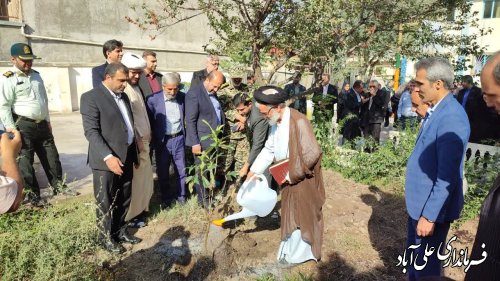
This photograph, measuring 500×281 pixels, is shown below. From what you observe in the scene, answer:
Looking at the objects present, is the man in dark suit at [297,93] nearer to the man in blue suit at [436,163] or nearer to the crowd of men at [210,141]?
the crowd of men at [210,141]

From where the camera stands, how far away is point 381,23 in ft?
20.4

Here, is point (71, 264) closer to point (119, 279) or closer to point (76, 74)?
point (119, 279)

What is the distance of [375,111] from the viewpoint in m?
7.98

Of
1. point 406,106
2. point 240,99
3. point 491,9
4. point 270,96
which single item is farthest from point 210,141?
point 491,9

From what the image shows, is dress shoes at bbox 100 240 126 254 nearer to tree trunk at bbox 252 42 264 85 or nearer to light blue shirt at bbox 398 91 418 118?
tree trunk at bbox 252 42 264 85

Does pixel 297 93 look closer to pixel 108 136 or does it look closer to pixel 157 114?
pixel 157 114

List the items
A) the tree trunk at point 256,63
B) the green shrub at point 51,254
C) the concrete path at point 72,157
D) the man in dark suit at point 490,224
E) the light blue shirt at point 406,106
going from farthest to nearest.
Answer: the light blue shirt at point 406,106
the concrete path at point 72,157
the tree trunk at point 256,63
the green shrub at point 51,254
the man in dark suit at point 490,224

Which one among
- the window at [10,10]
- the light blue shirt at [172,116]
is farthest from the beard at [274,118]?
the window at [10,10]

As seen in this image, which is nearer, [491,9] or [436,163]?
[436,163]

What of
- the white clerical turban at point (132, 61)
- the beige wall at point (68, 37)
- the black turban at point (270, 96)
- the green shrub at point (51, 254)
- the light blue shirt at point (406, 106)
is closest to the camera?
the green shrub at point (51, 254)

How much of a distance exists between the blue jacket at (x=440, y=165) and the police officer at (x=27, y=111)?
3.94m

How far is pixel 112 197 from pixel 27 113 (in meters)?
1.88

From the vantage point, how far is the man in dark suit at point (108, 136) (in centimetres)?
318

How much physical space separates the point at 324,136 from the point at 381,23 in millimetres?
2201
